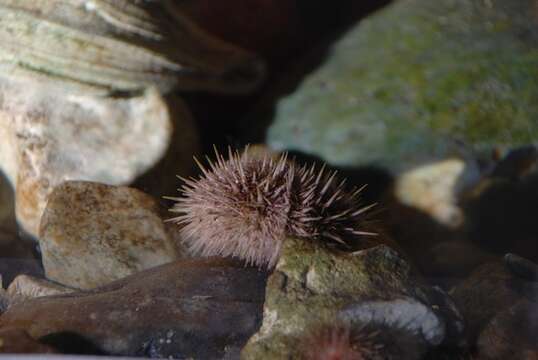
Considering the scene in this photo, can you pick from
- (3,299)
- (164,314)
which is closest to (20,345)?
(164,314)

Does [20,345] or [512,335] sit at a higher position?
[512,335]

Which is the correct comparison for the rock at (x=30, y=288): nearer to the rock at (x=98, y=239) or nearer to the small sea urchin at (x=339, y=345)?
the rock at (x=98, y=239)

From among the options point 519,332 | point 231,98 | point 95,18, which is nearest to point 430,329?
point 519,332

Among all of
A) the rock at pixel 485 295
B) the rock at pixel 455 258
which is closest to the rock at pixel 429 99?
the rock at pixel 455 258

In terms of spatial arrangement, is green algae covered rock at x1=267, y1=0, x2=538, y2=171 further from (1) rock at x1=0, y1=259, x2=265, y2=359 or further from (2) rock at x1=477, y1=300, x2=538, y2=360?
(1) rock at x1=0, y1=259, x2=265, y2=359

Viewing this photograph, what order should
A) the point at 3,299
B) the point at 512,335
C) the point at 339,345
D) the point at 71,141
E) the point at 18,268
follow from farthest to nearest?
1. the point at 71,141
2. the point at 18,268
3. the point at 3,299
4. the point at 512,335
5. the point at 339,345

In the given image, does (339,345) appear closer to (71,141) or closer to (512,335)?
(512,335)

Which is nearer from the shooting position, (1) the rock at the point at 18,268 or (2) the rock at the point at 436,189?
(1) the rock at the point at 18,268
